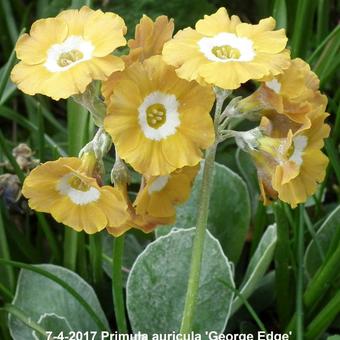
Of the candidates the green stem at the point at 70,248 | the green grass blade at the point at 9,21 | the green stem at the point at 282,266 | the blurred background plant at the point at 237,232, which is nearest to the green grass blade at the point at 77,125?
the blurred background plant at the point at 237,232

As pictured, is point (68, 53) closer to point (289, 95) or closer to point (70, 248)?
point (289, 95)

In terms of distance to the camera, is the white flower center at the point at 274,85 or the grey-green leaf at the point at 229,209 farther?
the grey-green leaf at the point at 229,209

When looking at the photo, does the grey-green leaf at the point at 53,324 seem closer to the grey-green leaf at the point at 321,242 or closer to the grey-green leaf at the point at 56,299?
the grey-green leaf at the point at 56,299

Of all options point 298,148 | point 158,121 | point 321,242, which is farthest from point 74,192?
point 321,242

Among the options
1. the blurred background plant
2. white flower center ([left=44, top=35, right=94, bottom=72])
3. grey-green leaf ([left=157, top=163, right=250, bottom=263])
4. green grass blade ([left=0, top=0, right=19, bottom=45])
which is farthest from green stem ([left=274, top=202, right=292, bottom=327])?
green grass blade ([left=0, top=0, right=19, bottom=45])

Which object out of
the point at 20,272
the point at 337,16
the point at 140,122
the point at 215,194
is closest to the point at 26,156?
the point at 20,272

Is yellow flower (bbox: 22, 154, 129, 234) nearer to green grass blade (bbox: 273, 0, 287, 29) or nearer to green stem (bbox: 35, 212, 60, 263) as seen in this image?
green stem (bbox: 35, 212, 60, 263)

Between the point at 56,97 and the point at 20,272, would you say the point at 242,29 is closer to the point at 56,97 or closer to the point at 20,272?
the point at 56,97
